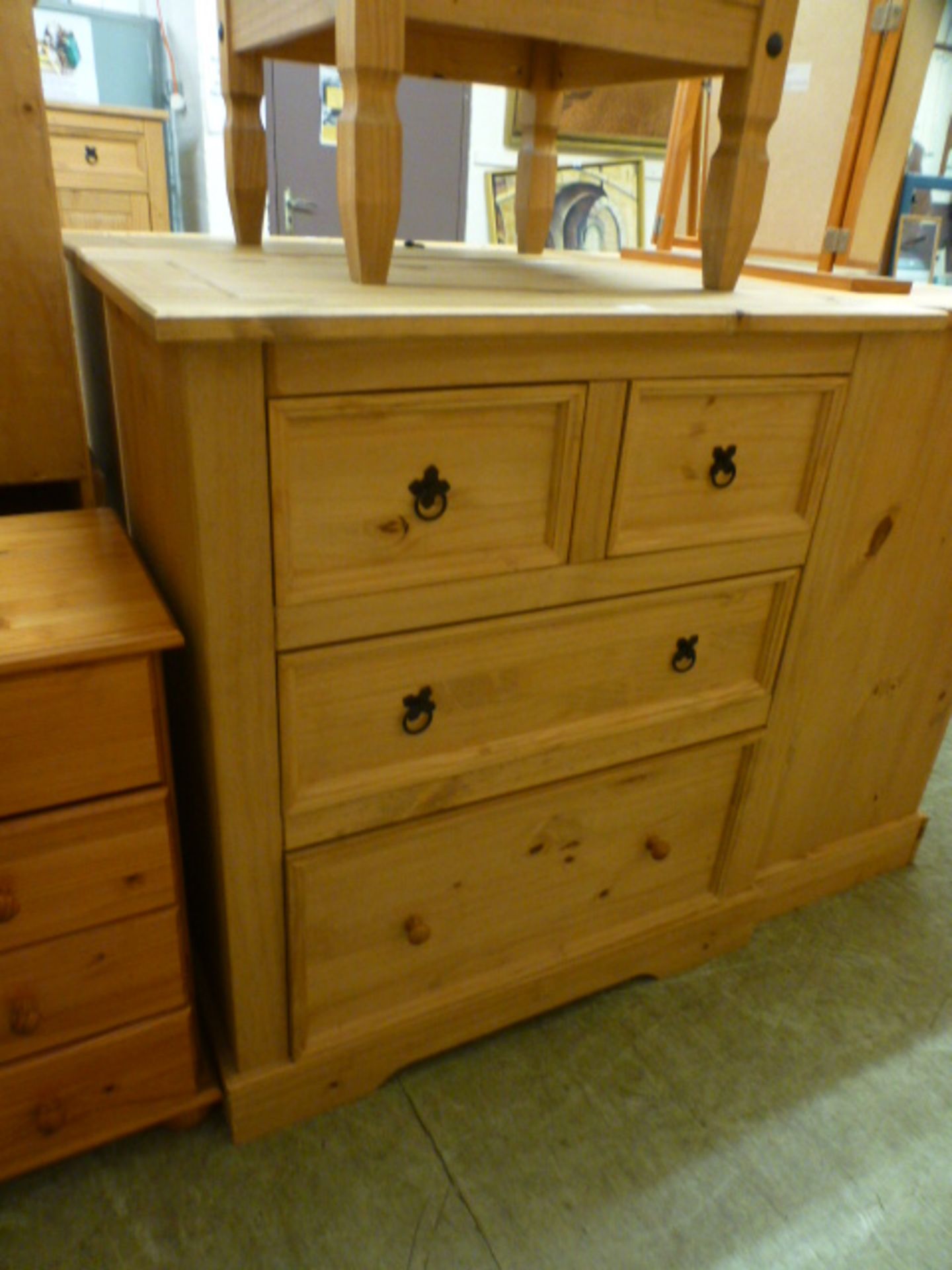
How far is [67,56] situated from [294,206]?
139 cm

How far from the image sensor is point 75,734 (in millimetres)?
827

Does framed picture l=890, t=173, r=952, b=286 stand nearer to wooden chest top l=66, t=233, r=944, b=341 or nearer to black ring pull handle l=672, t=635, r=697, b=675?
wooden chest top l=66, t=233, r=944, b=341

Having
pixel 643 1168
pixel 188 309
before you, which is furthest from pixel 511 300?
pixel 643 1168

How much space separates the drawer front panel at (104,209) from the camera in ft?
10.5

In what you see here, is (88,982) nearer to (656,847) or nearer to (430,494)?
(430,494)

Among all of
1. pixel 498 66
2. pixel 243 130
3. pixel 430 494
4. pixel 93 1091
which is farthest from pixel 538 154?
pixel 93 1091

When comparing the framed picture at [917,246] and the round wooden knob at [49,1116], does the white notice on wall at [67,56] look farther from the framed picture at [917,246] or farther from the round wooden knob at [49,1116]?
the round wooden knob at [49,1116]

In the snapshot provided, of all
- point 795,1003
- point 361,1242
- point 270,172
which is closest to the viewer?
point 361,1242

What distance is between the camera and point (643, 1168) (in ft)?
3.65

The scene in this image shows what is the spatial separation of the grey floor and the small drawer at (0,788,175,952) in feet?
1.24

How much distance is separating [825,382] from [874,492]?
0.71 ft

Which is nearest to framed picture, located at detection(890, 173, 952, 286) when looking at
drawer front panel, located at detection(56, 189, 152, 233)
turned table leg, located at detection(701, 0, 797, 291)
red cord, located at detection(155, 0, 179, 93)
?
turned table leg, located at detection(701, 0, 797, 291)

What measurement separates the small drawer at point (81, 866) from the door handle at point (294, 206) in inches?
115

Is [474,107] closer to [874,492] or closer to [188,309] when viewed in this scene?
[874,492]
